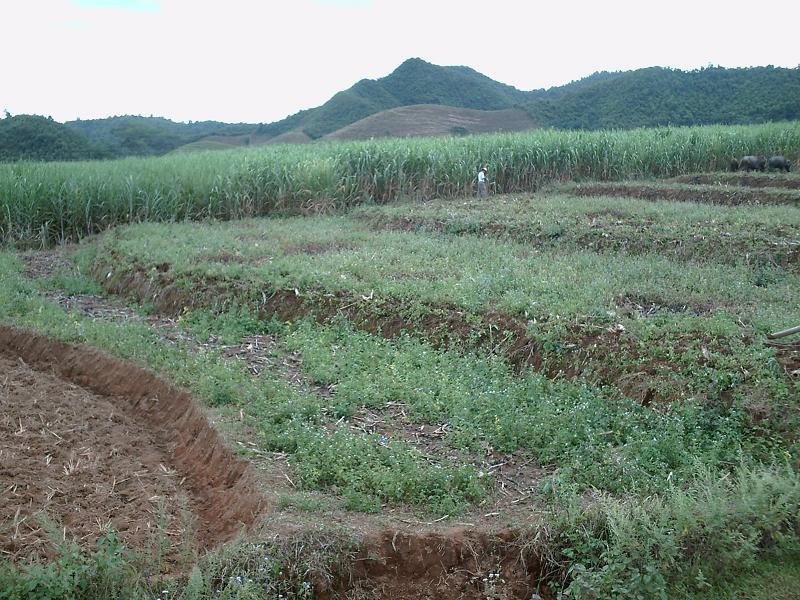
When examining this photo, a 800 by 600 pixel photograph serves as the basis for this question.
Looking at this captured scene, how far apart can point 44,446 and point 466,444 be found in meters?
2.99

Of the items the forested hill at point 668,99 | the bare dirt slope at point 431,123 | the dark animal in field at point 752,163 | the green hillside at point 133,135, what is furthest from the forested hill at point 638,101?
the dark animal in field at point 752,163

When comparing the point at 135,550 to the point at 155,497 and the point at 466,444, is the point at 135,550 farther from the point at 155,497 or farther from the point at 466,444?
the point at 466,444

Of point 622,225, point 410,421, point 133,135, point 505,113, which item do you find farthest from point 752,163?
point 133,135

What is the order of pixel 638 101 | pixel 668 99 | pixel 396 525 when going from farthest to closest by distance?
pixel 638 101 < pixel 668 99 < pixel 396 525

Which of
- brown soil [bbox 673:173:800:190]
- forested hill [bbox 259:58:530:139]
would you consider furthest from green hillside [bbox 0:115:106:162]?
brown soil [bbox 673:173:800:190]

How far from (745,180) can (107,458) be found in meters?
15.1

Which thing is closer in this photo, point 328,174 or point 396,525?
point 396,525

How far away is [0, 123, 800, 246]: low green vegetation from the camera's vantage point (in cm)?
1330

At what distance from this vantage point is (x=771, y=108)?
29.9 m

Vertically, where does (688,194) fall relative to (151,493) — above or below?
above

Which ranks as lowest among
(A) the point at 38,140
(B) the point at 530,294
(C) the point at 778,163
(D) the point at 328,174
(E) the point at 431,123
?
(B) the point at 530,294

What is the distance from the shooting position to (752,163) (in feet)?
58.6

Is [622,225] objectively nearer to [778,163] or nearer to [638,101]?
[778,163]

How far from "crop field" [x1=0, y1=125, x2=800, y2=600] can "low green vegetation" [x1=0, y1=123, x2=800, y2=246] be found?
3265 millimetres
